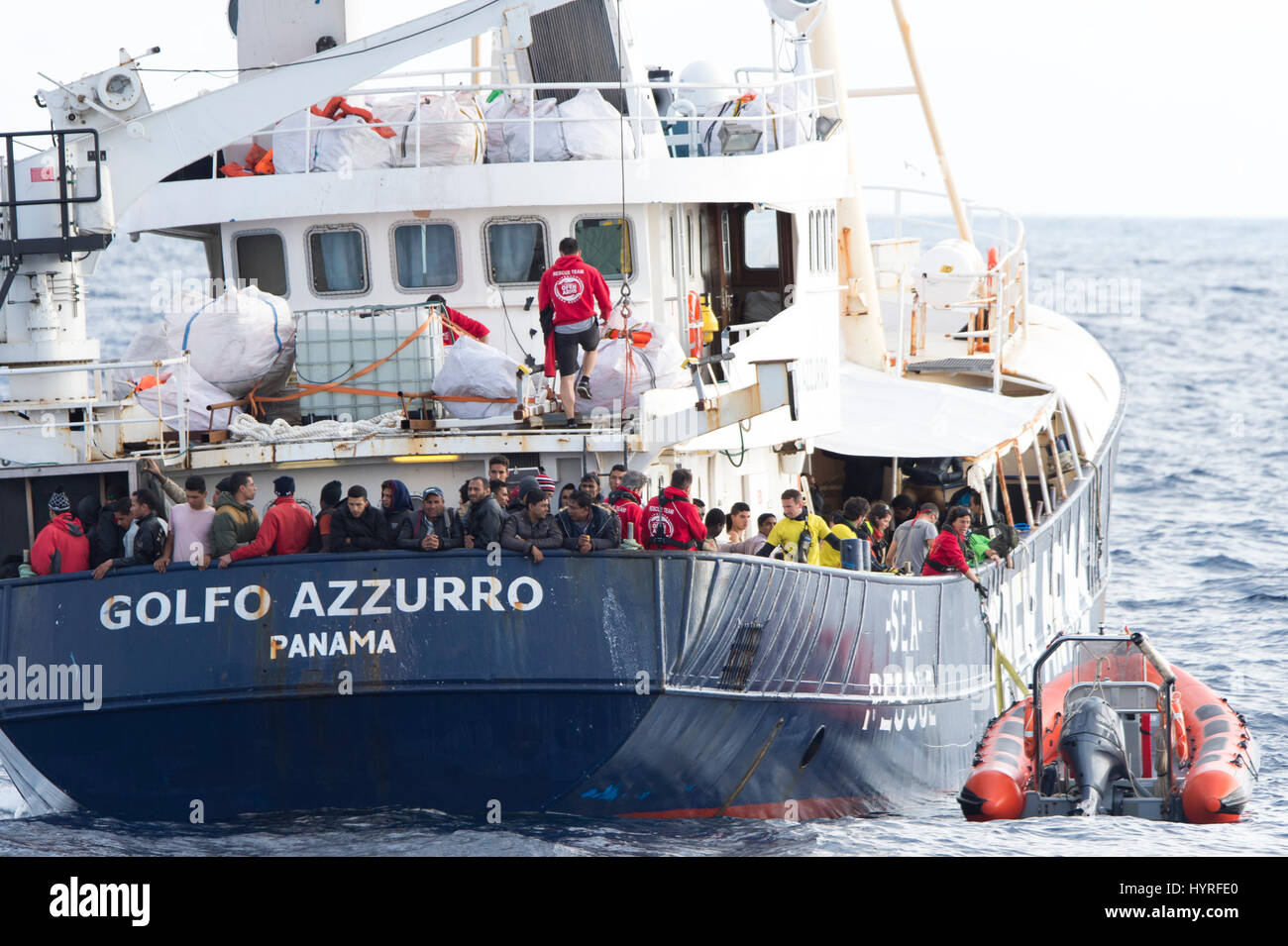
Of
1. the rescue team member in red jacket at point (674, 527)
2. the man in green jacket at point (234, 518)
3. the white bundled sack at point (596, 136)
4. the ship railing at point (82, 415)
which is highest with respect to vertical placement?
the white bundled sack at point (596, 136)

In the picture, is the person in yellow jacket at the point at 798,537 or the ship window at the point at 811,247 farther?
the ship window at the point at 811,247

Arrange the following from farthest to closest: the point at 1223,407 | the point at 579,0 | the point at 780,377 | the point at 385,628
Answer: the point at 1223,407 < the point at 579,0 < the point at 780,377 < the point at 385,628

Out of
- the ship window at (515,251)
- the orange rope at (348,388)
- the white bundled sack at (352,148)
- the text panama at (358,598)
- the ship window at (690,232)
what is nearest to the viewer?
the text panama at (358,598)

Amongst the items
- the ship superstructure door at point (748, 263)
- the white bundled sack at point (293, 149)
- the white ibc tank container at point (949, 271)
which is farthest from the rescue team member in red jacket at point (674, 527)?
the white ibc tank container at point (949, 271)

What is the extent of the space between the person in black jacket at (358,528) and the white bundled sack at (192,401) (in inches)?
90.3

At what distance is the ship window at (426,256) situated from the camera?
50.6 feet

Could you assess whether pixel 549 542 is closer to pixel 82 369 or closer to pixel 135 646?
pixel 135 646

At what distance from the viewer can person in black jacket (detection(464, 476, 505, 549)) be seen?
469 inches

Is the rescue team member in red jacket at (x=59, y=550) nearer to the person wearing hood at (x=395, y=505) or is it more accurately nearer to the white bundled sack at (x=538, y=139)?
the person wearing hood at (x=395, y=505)

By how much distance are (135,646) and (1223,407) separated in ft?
133

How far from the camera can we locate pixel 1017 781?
14.3m

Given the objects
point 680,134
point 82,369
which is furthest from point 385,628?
point 680,134

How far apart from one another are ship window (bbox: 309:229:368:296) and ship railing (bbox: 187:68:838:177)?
0.57 m

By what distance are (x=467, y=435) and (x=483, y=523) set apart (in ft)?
5.08
